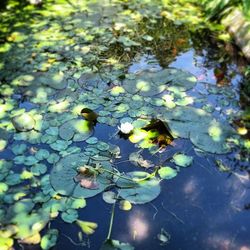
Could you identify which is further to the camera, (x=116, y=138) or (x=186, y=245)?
(x=116, y=138)

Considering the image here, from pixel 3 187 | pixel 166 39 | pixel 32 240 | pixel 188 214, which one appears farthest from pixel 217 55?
pixel 32 240

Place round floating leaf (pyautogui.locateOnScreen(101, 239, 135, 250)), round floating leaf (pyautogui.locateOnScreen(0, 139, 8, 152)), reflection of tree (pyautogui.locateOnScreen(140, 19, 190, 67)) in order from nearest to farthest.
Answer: round floating leaf (pyautogui.locateOnScreen(101, 239, 135, 250)) < round floating leaf (pyautogui.locateOnScreen(0, 139, 8, 152)) < reflection of tree (pyautogui.locateOnScreen(140, 19, 190, 67))

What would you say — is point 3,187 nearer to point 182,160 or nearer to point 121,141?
point 121,141

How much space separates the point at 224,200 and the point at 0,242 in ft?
4.80

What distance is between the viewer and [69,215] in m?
2.31

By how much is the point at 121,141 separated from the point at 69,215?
816 mm

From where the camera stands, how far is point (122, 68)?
12.4ft

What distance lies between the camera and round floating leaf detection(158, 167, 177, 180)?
2.61 m

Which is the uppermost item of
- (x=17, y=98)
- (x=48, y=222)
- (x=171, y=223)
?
(x=171, y=223)

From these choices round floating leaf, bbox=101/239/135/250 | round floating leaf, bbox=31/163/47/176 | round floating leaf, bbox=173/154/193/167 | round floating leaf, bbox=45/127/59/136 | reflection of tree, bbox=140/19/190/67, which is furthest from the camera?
reflection of tree, bbox=140/19/190/67

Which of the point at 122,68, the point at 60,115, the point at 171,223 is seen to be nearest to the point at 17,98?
the point at 60,115

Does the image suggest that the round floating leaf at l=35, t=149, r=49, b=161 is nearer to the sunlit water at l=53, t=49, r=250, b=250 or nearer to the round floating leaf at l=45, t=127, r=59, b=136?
the round floating leaf at l=45, t=127, r=59, b=136

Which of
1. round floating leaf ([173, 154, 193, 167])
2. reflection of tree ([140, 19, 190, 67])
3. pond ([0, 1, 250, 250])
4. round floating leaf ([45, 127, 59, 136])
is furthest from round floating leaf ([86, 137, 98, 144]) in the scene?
reflection of tree ([140, 19, 190, 67])

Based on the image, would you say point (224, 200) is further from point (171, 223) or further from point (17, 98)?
point (17, 98)
